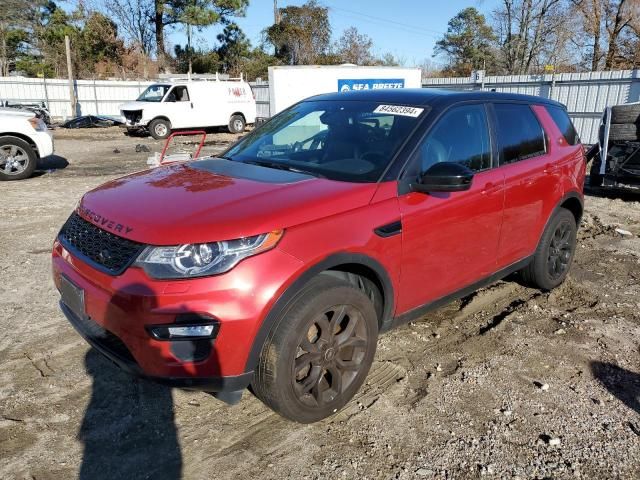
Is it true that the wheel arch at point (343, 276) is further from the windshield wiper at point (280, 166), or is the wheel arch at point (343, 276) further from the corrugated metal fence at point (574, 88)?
the corrugated metal fence at point (574, 88)

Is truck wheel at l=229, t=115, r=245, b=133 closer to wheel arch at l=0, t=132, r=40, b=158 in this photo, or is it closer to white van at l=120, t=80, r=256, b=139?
white van at l=120, t=80, r=256, b=139

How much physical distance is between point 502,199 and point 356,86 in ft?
41.7

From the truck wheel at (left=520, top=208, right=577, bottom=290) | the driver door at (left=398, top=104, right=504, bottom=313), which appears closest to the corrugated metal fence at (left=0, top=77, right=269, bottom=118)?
the truck wheel at (left=520, top=208, right=577, bottom=290)

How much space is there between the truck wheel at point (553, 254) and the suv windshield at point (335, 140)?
74.1 inches

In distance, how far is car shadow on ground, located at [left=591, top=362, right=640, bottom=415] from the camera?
3.20 m

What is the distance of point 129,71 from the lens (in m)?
42.3

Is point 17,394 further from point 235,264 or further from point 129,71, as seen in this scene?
point 129,71

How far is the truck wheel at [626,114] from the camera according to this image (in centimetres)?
872

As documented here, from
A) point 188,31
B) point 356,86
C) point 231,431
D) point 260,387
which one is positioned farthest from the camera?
point 188,31

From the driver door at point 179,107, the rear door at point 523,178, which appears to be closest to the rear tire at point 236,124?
the driver door at point 179,107

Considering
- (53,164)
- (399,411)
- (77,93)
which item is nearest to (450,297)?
(399,411)

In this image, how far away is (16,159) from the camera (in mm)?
10266

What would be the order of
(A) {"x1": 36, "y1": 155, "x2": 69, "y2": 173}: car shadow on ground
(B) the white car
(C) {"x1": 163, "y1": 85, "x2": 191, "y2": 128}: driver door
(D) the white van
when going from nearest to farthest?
(B) the white car, (A) {"x1": 36, "y1": 155, "x2": 69, "y2": 173}: car shadow on ground, (D) the white van, (C) {"x1": 163, "y1": 85, "x2": 191, "y2": 128}: driver door

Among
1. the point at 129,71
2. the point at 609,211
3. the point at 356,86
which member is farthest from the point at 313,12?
the point at 609,211
